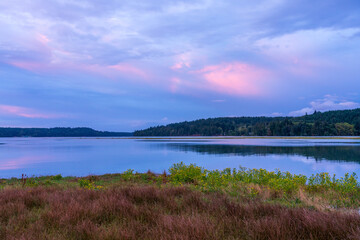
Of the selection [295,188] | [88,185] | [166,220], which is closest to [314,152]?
[295,188]

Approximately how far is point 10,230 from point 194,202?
5.02m

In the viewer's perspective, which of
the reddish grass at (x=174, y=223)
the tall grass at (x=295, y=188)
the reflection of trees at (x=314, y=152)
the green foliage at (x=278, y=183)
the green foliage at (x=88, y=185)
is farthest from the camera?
the reflection of trees at (x=314, y=152)

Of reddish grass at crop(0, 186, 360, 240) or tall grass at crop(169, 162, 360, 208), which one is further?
tall grass at crop(169, 162, 360, 208)

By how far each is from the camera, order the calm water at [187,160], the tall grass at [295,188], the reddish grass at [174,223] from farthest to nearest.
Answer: the calm water at [187,160] → the tall grass at [295,188] → the reddish grass at [174,223]

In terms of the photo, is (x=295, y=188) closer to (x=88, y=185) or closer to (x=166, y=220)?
(x=166, y=220)

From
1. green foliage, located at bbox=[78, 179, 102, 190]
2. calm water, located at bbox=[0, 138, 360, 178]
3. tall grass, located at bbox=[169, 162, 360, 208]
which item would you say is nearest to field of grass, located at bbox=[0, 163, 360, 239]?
tall grass, located at bbox=[169, 162, 360, 208]

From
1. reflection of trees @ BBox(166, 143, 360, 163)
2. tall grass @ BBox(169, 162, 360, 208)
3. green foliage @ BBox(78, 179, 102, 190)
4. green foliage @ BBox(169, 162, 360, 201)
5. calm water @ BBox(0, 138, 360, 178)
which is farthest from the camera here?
reflection of trees @ BBox(166, 143, 360, 163)

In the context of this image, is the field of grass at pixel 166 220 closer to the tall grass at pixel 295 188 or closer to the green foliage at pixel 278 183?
the tall grass at pixel 295 188

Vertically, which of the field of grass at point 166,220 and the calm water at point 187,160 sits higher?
the field of grass at point 166,220

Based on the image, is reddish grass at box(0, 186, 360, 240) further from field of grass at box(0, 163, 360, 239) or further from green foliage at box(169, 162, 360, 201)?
Answer: green foliage at box(169, 162, 360, 201)

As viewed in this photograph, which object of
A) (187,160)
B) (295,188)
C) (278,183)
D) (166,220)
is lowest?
(187,160)

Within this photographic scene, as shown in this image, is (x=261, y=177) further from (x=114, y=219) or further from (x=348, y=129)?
(x=348, y=129)

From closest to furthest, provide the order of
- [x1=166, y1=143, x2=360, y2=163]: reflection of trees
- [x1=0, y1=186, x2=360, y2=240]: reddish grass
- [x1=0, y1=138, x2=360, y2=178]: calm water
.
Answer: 1. [x1=0, y1=186, x2=360, y2=240]: reddish grass
2. [x1=0, y1=138, x2=360, y2=178]: calm water
3. [x1=166, y1=143, x2=360, y2=163]: reflection of trees

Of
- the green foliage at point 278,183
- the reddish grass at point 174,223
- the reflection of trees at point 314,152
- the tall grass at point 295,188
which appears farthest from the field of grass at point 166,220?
the reflection of trees at point 314,152
